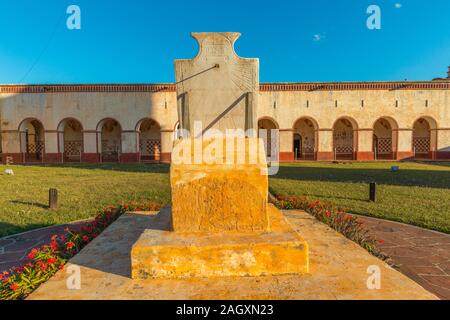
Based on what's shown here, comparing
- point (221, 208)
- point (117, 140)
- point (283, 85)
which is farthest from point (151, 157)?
point (221, 208)

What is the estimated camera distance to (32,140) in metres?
20.5

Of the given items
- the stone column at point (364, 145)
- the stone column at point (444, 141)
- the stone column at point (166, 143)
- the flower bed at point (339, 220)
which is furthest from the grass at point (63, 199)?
the stone column at point (444, 141)

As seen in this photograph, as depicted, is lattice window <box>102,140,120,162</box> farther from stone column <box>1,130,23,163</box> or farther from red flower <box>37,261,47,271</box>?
red flower <box>37,261,47,271</box>

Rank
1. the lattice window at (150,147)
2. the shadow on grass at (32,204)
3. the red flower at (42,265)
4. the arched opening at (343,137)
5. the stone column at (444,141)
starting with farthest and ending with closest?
the lattice window at (150,147) < the arched opening at (343,137) < the stone column at (444,141) < the shadow on grass at (32,204) < the red flower at (42,265)

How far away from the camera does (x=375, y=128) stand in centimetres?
2038

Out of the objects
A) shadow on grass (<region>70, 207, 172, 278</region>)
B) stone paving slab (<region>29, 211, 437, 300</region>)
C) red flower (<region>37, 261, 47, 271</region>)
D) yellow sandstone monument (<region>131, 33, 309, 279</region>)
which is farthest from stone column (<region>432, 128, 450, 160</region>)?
red flower (<region>37, 261, 47, 271</region>)

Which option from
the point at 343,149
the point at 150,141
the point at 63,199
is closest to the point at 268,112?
the point at 343,149

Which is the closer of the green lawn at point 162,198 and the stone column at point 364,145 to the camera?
the green lawn at point 162,198

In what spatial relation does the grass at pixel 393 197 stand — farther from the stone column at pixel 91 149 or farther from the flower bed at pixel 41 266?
the stone column at pixel 91 149

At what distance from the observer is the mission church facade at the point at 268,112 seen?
17875 mm

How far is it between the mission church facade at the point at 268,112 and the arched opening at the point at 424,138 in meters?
0.09

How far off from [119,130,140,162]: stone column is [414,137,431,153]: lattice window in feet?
66.2

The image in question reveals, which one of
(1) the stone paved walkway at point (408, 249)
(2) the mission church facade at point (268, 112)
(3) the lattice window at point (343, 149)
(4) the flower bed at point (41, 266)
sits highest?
(2) the mission church facade at point (268, 112)

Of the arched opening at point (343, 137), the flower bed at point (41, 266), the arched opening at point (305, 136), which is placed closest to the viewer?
the flower bed at point (41, 266)
